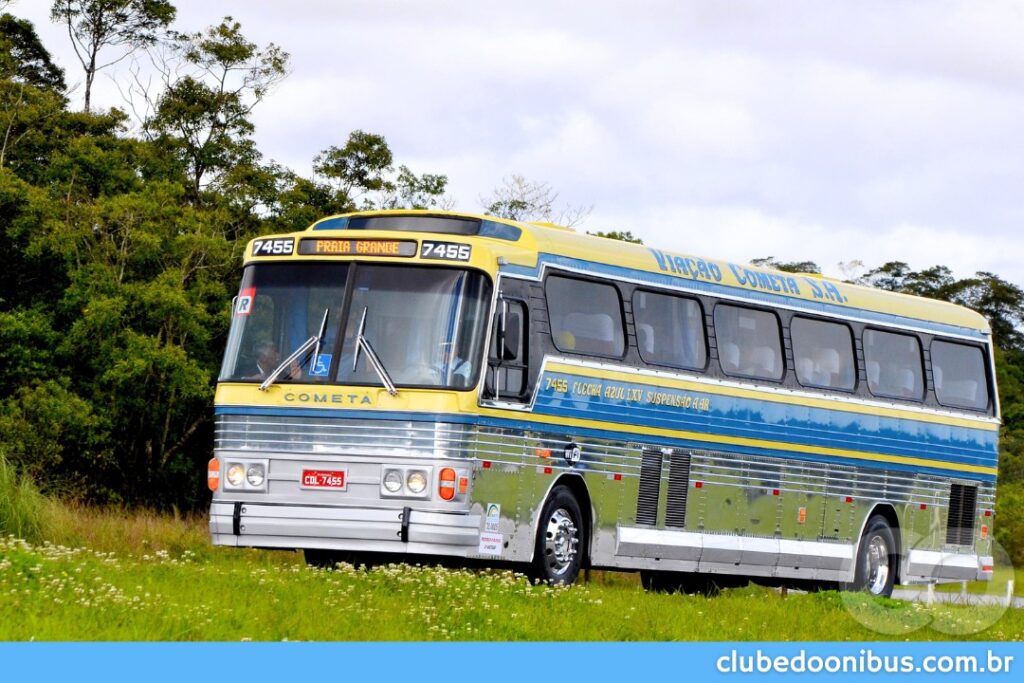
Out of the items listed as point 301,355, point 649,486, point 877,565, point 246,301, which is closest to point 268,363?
point 301,355

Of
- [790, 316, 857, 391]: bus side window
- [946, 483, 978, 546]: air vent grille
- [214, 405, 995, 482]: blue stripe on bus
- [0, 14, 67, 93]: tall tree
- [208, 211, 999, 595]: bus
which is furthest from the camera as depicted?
[0, 14, 67, 93]: tall tree

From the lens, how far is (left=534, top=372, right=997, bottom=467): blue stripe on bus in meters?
17.8

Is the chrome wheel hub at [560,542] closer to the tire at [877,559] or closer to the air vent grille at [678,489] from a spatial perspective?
the air vent grille at [678,489]

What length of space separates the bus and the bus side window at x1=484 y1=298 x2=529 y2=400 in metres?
0.02

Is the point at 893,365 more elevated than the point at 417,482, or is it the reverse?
the point at 893,365

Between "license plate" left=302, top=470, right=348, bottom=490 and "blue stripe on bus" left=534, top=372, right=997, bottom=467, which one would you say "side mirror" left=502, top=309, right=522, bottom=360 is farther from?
"license plate" left=302, top=470, right=348, bottom=490

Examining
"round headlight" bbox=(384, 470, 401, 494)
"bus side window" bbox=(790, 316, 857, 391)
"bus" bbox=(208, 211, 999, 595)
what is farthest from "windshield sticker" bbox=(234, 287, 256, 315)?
"bus side window" bbox=(790, 316, 857, 391)

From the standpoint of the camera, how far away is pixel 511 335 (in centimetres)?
1647

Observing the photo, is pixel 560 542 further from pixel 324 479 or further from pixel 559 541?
pixel 324 479

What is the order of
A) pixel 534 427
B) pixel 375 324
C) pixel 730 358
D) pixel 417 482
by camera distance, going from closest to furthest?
pixel 417 482 < pixel 375 324 < pixel 534 427 < pixel 730 358

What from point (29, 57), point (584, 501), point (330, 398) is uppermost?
point (29, 57)

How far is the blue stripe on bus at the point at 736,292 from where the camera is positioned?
1741cm

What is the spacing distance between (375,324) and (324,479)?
1.48 metres

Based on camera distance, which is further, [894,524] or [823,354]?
[894,524]
